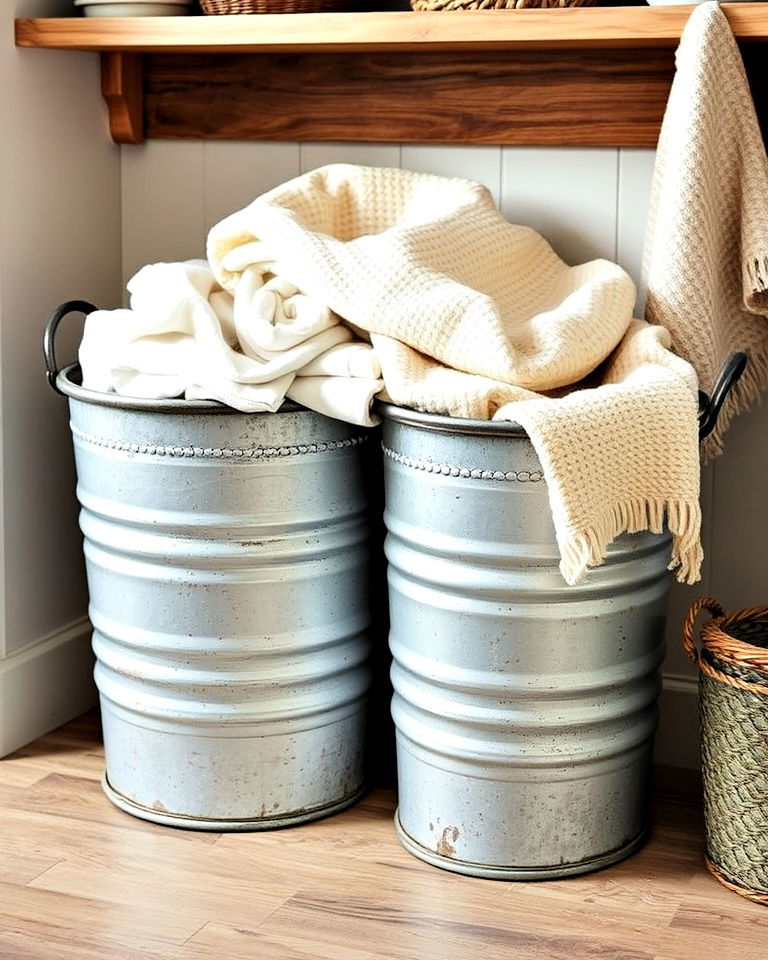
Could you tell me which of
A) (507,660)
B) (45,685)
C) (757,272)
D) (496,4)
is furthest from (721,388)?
(45,685)

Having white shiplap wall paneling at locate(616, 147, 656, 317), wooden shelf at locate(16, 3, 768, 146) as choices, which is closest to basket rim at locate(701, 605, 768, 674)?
white shiplap wall paneling at locate(616, 147, 656, 317)

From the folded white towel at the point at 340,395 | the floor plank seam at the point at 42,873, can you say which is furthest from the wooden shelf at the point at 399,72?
the floor plank seam at the point at 42,873

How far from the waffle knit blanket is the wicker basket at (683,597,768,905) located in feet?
0.38

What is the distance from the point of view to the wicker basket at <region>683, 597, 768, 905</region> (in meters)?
1.62

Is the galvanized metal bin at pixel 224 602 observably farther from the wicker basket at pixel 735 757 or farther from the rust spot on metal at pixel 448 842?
the wicker basket at pixel 735 757

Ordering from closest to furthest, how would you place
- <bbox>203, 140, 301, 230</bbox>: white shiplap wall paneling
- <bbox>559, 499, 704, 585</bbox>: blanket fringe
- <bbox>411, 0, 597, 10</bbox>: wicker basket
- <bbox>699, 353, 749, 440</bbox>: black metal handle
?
1. <bbox>559, 499, 704, 585</bbox>: blanket fringe
2. <bbox>699, 353, 749, 440</bbox>: black metal handle
3. <bbox>411, 0, 597, 10</bbox>: wicker basket
4. <bbox>203, 140, 301, 230</bbox>: white shiplap wall paneling

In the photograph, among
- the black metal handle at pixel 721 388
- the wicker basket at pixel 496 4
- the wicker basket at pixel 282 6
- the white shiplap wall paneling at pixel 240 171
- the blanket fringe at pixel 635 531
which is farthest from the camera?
the white shiplap wall paneling at pixel 240 171

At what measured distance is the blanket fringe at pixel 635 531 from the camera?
5.02ft

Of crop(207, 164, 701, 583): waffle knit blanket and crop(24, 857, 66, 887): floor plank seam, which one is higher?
crop(207, 164, 701, 583): waffle knit blanket

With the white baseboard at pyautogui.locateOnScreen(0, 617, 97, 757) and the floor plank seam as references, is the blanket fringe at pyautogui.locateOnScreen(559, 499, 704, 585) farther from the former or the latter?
the white baseboard at pyautogui.locateOnScreen(0, 617, 97, 757)

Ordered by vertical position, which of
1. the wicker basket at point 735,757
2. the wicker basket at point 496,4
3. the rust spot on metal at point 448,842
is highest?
the wicker basket at point 496,4

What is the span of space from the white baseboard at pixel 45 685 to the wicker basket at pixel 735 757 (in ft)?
3.16

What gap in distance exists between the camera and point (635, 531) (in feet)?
5.20

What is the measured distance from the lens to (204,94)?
84.4 inches
